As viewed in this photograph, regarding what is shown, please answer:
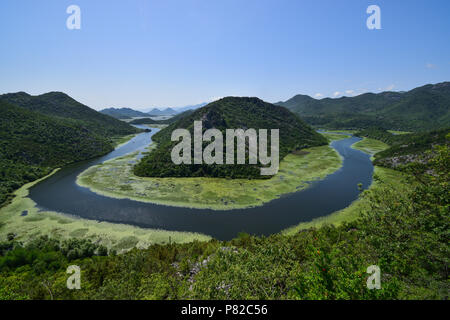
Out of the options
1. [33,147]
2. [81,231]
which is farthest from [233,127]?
[33,147]

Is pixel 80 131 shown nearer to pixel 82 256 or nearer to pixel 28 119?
pixel 28 119

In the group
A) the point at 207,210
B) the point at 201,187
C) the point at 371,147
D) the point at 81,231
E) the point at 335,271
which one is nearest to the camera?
the point at 335,271

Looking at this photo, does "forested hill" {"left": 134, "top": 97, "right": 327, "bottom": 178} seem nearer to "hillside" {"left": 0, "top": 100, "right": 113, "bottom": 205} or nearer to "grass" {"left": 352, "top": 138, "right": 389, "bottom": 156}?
"grass" {"left": 352, "top": 138, "right": 389, "bottom": 156}

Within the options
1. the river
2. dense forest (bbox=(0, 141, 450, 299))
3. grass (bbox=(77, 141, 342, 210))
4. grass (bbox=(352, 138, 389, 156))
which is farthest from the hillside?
grass (bbox=(352, 138, 389, 156))

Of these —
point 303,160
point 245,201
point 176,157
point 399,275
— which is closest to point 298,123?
point 303,160

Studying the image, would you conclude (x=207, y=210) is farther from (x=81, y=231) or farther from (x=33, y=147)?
(x=33, y=147)

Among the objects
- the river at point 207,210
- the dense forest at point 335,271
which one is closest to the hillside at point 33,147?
the river at point 207,210

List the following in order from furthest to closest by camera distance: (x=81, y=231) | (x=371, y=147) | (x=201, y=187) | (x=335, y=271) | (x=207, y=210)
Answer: (x=371, y=147) → (x=201, y=187) → (x=207, y=210) → (x=81, y=231) → (x=335, y=271)
